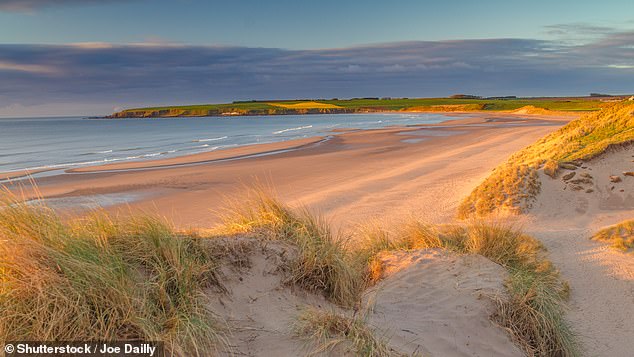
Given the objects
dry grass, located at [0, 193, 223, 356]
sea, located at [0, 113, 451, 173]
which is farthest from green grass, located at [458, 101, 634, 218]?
sea, located at [0, 113, 451, 173]

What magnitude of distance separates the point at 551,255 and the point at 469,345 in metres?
3.97

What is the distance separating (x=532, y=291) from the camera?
544cm

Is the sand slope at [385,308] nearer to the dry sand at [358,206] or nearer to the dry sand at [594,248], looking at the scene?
the dry sand at [358,206]

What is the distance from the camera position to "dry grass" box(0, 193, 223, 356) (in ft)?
11.2

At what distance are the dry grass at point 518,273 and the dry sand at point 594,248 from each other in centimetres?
36

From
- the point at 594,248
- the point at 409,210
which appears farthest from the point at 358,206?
the point at 594,248

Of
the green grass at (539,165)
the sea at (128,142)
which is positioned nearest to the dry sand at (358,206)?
the green grass at (539,165)

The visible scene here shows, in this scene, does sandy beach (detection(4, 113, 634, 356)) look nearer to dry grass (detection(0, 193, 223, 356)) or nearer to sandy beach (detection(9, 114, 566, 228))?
sandy beach (detection(9, 114, 566, 228))

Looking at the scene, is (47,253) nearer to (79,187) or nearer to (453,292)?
(453,292)

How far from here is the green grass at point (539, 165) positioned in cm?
1140

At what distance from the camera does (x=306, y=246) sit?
5434 millimetres

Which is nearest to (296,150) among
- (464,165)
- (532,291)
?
(464,165)

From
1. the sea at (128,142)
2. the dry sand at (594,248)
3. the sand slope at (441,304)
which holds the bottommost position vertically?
the sea at (128,142)

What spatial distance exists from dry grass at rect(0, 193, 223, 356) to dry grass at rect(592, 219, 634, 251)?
6946mm
